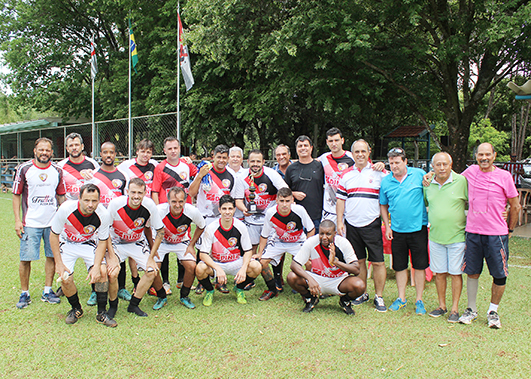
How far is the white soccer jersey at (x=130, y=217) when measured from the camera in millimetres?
4828

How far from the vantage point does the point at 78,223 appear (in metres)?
4.51

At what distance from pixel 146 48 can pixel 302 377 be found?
18.7 meters

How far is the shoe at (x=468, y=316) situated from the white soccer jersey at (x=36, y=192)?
501cm

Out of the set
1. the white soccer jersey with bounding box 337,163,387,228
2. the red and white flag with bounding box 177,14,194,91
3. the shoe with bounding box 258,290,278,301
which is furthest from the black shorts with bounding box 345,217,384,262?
the red and white flag with bounding box 177,14,194,91

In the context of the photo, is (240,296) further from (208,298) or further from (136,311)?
(136,311)

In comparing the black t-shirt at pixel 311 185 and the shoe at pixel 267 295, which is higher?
the black t-shirt at pixel 311 185

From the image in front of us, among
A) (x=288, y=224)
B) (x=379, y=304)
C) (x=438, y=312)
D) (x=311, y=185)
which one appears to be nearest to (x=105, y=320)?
(x=288, y=224)

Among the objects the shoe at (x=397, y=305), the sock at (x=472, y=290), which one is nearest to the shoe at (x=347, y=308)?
the shoe at (x=397, y=305)

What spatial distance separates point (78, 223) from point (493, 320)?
181 inches

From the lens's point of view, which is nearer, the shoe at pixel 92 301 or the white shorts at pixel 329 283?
the white shorts at pixel 329 283

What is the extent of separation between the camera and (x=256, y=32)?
13.4m

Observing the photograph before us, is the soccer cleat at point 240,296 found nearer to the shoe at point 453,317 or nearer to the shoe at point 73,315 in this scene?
the shoe at point 73,315

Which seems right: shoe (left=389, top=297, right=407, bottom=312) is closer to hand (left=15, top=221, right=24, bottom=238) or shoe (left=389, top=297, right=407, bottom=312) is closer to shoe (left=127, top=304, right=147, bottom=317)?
shoe (left=127, top=304, right=147, bottom=317)

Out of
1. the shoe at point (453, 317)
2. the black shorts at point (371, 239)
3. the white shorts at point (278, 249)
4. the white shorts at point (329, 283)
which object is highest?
the black shorts at point (371, 239)
